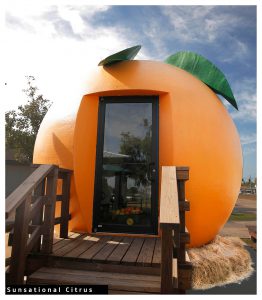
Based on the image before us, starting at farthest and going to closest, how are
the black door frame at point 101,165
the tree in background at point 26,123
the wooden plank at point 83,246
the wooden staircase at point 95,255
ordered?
1. the tree in background at point 26,123
2. the black door frame at point 101,165
3. the wooden plank at point 83,246
4. the wooden staircase at point 95,255

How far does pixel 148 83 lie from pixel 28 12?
212 cm

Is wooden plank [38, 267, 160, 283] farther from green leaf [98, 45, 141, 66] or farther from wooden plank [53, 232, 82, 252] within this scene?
green leaf [98, 45, 141, 66]

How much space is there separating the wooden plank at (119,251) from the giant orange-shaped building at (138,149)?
354 mm

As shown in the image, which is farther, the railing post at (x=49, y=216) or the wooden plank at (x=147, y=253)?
the railing post at (x=49, y=216)

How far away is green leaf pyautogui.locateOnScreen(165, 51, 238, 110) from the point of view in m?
5.01

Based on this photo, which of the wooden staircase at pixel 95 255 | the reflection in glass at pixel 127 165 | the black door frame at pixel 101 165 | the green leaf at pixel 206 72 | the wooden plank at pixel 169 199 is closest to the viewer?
the wooden plank at pixel 169 199

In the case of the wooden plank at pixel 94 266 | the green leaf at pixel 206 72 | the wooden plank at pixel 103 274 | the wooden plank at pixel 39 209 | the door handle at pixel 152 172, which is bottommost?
the wooden plank at pixel 103 274

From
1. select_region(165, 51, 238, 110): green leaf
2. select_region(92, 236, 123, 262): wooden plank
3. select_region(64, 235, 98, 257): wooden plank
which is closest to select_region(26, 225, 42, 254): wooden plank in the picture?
select_region(64, 235, 98, 257): wooden plank

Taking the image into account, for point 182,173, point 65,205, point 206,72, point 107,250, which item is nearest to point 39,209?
point 65,205

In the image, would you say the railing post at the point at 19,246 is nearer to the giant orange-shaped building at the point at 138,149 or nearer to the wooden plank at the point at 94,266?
the wooden plank at the point at 94,266

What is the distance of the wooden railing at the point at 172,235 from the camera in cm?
225

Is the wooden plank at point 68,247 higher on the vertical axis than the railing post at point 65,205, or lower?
lower

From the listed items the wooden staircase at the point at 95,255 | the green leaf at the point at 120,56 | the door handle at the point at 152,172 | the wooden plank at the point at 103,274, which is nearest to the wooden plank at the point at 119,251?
the wooden staircase at the point at 95,255
